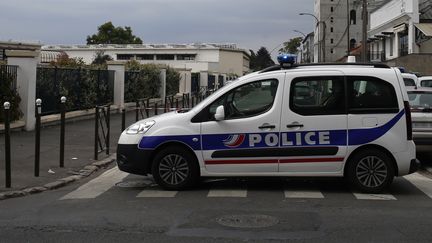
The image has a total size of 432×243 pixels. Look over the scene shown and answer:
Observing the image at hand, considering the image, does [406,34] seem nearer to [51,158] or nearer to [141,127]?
[51,158]

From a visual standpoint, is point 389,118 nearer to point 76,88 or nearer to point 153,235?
point 153,235

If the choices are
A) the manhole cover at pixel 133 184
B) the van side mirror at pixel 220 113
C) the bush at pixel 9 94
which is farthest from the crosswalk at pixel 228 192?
the bush at pixel 9 94

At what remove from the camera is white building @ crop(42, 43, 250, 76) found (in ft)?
380

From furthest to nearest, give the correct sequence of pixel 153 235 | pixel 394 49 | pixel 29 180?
pixel 394 49, pixel 29 180, pixel 153 235

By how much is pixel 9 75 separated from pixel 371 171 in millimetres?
11034

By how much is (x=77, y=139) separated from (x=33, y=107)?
7.41 feet

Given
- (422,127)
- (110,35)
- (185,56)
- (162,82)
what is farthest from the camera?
(110,35)

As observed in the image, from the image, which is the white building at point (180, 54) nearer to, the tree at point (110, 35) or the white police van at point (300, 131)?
the tree at point (110, 35)

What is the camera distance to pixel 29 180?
32.3 ft

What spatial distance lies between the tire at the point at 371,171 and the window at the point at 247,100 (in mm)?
1592

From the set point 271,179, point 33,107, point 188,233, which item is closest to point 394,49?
point 33,107

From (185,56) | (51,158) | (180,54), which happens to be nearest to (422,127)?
(51,158)

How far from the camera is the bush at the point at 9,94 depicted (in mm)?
15742

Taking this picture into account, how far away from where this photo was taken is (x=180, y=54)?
12106cm
